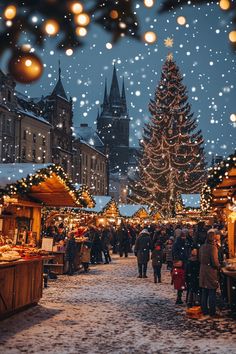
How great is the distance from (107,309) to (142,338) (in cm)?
288

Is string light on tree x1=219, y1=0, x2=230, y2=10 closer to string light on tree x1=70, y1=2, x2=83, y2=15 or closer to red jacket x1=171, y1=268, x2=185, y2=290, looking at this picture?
string light on tree x1=70, y1=2, x2=83, y2=15

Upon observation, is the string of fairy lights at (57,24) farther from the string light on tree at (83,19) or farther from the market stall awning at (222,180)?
the market stall awning at (222,180)

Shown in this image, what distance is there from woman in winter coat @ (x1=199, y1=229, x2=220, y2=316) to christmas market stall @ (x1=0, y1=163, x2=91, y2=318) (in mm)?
4065

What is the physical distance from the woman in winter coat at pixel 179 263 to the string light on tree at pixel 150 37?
8642 millimetres

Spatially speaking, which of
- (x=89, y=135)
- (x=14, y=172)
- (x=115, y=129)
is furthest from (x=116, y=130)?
(x=14, y=172)

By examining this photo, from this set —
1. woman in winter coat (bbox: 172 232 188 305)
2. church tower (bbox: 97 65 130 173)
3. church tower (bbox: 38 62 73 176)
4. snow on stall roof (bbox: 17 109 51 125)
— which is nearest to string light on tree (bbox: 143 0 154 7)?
woman in winter coat (bbox: 172 232 188 305)

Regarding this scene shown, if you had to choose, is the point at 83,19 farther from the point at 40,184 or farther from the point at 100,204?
the point at 100,204

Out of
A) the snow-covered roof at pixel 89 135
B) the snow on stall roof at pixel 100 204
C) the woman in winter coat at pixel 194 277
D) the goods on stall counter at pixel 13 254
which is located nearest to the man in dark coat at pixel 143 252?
the goods on stall counter at pixel 13 254

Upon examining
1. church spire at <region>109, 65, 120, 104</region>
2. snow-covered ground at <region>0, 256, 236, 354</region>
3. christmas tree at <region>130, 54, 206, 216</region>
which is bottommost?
snow-covered ground at <region>0, 256, 236, 354</region>

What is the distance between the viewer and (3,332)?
8.72m

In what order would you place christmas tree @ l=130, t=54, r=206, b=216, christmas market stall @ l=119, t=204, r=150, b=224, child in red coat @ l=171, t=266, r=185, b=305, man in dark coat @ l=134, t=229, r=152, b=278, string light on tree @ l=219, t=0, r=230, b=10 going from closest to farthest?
string light on tree @ l=219, t=0, r=230, b=10 → child in red coat @ l=171, t=266, r=185, b=305 → man in dark coat @ l=134, t=229, r=152, b=278 → christmas market stall @ l=119, t=204, r=150, b=224 → christmas tree @ l=130, t=54, r=206, b=216

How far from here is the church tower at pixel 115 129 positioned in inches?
4941

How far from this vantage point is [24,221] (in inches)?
701

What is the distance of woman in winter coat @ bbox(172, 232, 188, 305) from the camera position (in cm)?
1218
